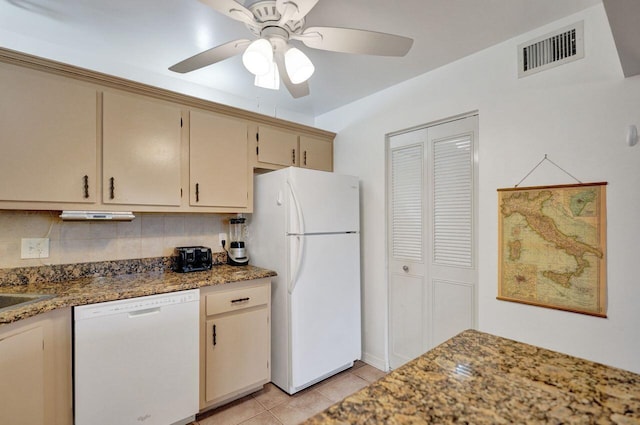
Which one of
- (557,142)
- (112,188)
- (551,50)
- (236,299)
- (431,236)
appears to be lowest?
(236,299)

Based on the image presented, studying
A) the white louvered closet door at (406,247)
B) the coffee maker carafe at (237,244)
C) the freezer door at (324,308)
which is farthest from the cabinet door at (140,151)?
the white louvered closet door at (406,247)

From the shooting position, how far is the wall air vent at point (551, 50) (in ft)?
5.70

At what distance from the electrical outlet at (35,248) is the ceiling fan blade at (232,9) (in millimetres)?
1809

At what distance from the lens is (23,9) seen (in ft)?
5.55

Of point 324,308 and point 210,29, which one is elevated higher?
point 210,29

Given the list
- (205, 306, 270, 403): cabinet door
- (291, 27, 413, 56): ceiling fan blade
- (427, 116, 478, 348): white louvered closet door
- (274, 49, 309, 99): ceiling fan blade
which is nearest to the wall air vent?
(427, 116, 478, 348): white louvered closet door

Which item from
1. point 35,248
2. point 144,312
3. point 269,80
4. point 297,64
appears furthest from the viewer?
point 35,248

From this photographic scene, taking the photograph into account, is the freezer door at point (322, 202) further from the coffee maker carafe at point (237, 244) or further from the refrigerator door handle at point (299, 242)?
the coffee maker carafe at point (237, 244)

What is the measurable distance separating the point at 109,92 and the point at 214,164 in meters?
0.77

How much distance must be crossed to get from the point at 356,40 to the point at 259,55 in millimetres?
462

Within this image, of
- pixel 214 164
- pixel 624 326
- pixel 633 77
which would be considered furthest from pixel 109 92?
pixel 624 326

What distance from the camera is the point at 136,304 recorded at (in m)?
1.74

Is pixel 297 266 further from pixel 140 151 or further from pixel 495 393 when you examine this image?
pixel 495 393

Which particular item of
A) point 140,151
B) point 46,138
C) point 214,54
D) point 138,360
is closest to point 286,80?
point 214,54
